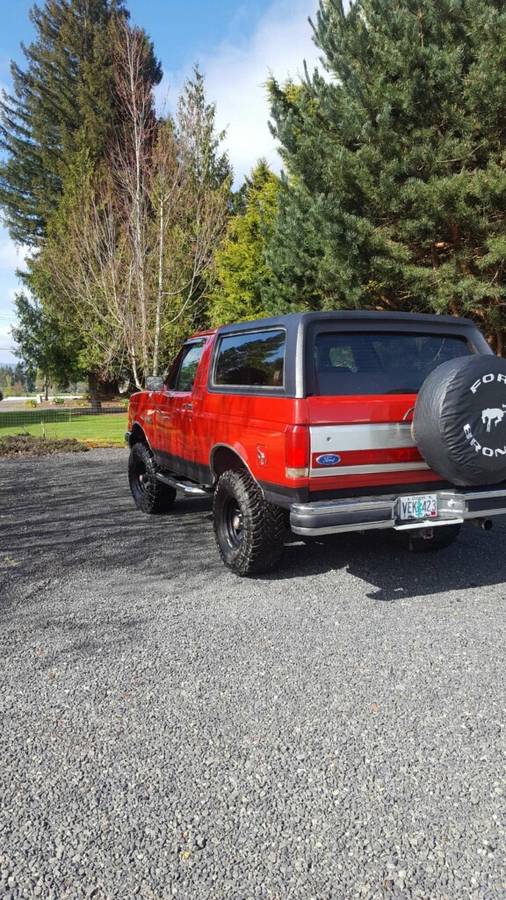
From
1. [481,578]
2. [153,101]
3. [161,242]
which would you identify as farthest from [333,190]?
[481,578]

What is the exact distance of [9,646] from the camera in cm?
346

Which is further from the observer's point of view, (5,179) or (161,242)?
(5,179)

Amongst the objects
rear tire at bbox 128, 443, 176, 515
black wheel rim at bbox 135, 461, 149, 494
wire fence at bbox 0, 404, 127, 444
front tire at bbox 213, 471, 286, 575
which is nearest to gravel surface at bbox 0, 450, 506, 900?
front tire at bbox 213, 471, 286, 575

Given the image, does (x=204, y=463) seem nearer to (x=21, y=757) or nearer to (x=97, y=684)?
(x=97, y=684)

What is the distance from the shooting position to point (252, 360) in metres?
4.71

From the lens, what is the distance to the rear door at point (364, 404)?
378 cm

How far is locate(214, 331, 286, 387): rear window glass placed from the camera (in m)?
4.25

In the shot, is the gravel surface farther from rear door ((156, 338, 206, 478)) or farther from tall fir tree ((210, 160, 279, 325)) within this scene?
tall fir tree ((210, 160, 279, 325))

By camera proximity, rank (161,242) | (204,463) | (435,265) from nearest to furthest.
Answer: (204,463), (435,265), (161,242)

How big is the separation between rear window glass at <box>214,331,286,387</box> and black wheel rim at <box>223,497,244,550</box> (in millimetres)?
949

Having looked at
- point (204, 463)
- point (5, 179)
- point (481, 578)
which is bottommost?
point (481, 578)

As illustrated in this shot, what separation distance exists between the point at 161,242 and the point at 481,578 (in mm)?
11578

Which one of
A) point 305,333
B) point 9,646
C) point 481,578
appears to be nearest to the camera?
point 9,646

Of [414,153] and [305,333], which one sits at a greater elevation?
[414,153]
